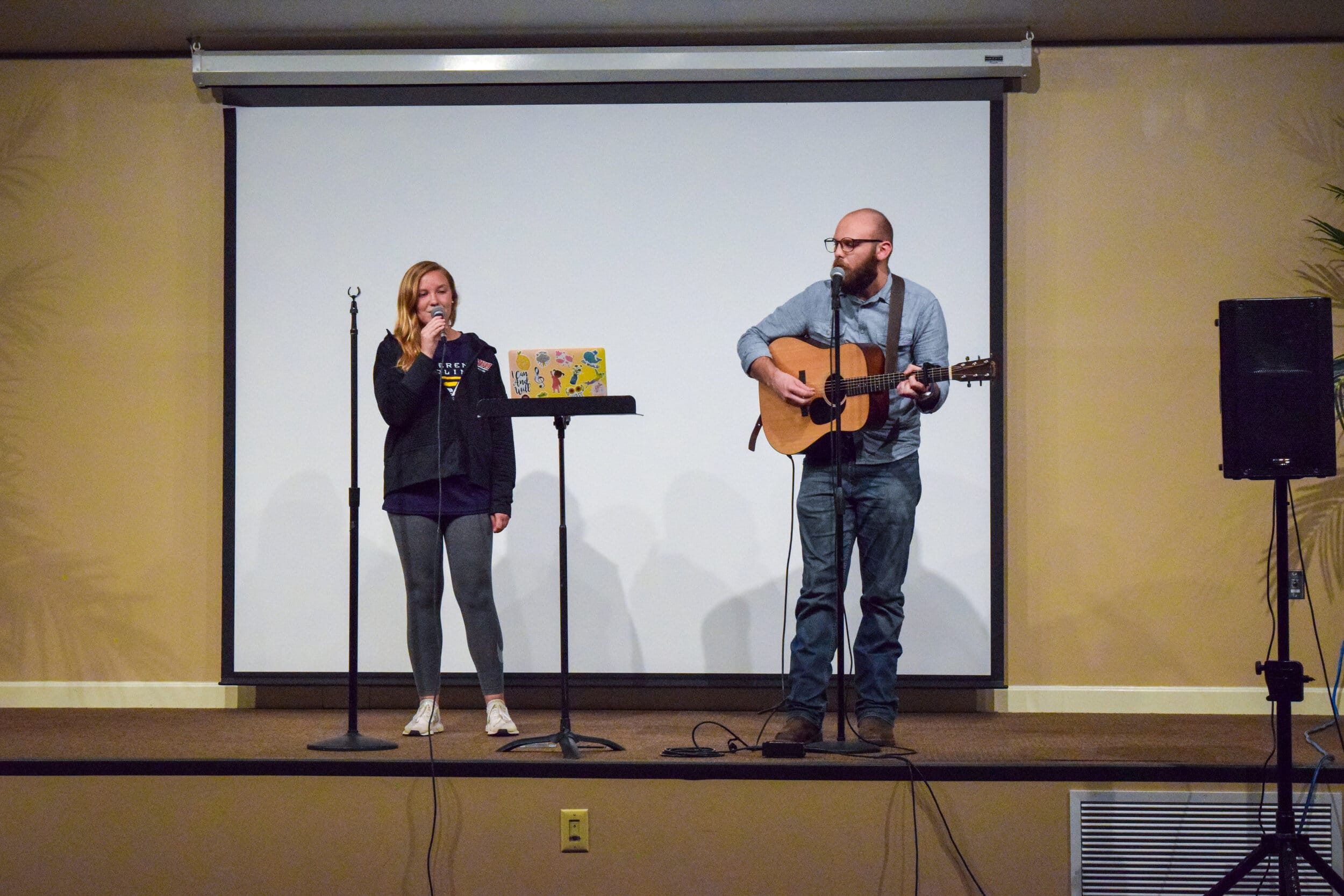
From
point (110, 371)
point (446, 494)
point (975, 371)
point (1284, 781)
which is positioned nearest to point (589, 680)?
point (446, 494)

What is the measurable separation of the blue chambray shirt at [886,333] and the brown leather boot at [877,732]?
2.61ft

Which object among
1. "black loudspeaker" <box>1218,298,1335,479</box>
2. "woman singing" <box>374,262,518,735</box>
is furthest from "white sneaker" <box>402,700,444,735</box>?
"black loudspeaker" <box>1218,298,1335,479</box>

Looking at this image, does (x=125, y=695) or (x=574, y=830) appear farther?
(x=125, y=695)

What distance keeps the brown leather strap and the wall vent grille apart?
1.36 meters

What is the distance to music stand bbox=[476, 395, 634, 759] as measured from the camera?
3.24m

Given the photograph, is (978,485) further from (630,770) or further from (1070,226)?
(630,770)

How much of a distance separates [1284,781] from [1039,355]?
79.0 inches

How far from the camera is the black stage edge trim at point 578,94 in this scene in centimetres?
450

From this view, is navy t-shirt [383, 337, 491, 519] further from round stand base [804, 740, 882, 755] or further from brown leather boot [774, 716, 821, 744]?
round stand base [804, 740, 882, 755]

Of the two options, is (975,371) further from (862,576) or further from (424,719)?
(424,719)

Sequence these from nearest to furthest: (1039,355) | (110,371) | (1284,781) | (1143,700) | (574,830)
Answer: (1284,781), (574,830), (1143,700), (1039,355), (110,371)

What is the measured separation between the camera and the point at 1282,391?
3.03 metres

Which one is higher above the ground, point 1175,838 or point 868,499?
point 868,499

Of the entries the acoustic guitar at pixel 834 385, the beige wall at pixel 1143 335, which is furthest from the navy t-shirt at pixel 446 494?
the beige wall at pixel 1143 335
